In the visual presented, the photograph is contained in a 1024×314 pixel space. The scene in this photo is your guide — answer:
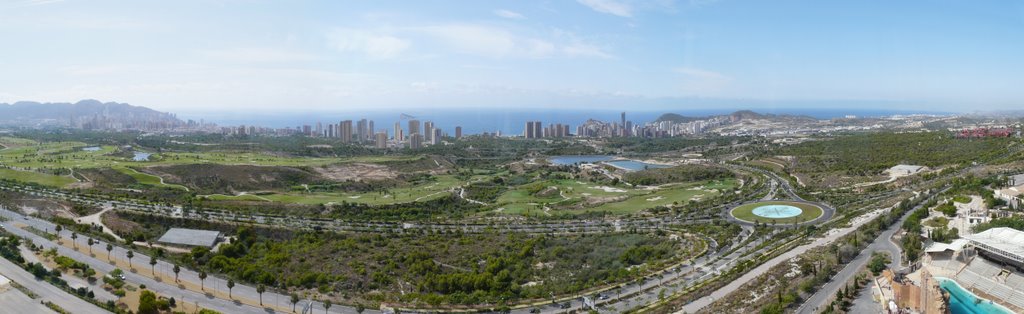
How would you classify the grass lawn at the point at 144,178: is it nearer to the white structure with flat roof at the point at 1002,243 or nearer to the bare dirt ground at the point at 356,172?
the bare dirt ground at the point at 356,172

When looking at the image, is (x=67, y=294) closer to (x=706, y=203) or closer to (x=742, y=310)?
(x=742, y=310)

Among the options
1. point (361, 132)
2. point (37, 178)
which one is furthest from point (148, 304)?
point (361, 132)

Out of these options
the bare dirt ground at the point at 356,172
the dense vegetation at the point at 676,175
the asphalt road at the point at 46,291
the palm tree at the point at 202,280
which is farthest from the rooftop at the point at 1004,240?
the bare dirt ground at the point at 356,172

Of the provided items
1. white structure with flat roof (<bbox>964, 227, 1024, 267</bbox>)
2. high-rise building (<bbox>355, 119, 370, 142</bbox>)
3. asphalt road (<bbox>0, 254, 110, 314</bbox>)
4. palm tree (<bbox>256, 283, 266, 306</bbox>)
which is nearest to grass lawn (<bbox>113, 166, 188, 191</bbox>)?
asphalt road (<bbox>0, 254, 110, 314</bbox>)

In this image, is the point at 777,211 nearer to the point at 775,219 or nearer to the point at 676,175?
the point at 775,219

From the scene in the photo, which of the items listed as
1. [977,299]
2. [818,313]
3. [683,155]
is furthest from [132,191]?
[683,155]

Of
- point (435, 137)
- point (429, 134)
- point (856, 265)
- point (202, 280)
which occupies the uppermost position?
point (429, 134)

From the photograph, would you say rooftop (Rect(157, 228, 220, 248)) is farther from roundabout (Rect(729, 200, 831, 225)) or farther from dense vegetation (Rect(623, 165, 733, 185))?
dense vegetation (Rect(623, 165, 733, 185))
